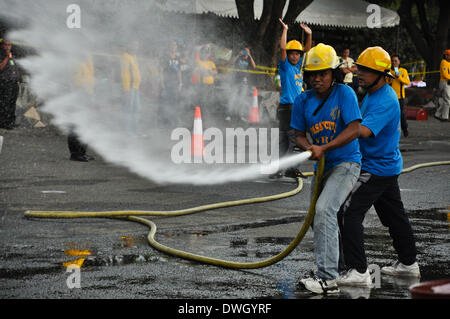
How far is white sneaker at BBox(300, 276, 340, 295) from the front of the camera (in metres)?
5.59

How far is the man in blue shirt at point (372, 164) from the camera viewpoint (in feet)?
19.4

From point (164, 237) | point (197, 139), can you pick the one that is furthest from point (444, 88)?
point (164, 237)

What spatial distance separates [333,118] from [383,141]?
489 millimetres

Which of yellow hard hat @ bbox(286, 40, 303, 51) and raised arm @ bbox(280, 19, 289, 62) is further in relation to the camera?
yellow hard hat @ bbox(286, 40, 303, 51)

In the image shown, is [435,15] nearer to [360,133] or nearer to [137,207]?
[137,207]

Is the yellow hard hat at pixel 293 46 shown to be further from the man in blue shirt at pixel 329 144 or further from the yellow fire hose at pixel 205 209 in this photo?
the man in blue shirt at pixel 329 144

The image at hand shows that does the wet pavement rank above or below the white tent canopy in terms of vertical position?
below

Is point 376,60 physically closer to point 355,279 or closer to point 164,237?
point 355,279

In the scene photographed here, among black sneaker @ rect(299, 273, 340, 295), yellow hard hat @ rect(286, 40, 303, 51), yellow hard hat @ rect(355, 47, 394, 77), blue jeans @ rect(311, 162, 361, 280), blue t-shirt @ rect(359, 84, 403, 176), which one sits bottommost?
black sneaker @ rect(299, 273, 340, 295)

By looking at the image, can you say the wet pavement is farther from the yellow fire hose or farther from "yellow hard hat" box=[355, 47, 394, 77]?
"yellow hard hat" box=[355, 47, 394, 77]

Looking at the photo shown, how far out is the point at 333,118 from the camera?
19.0ft

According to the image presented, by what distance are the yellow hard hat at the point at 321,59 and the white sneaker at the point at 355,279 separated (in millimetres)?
1501

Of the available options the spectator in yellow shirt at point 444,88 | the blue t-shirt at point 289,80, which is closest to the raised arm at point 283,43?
the blue t-shirt at point 289,80

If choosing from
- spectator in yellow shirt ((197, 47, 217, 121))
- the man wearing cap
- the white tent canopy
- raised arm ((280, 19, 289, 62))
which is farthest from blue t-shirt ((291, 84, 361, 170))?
the white tent canopy
